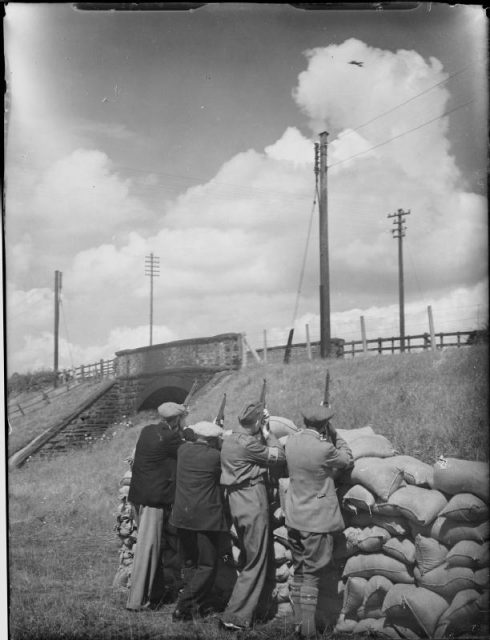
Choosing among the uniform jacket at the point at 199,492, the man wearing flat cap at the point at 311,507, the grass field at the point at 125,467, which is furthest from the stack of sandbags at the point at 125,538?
the man wearing flat cap at the point at 311,507

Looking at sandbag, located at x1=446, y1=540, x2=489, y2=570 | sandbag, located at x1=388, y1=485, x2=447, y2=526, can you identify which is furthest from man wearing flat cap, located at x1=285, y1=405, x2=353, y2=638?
sandbag, located at x1=446, y1=540, x2=489, y2=570

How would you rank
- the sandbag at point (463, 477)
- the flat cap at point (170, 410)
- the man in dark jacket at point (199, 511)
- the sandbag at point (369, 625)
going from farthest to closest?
the flat cap at point (170, 410) → the man in dark jacket at point (199, 511) → the sandbag at point (369, 625) → the sandbag at point (463, 477)

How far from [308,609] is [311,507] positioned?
2.35ft

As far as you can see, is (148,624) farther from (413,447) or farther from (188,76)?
→ (188,76)

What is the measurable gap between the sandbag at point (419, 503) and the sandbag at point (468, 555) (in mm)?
269

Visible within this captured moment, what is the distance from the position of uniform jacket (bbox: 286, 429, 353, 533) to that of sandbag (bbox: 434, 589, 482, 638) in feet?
2.98

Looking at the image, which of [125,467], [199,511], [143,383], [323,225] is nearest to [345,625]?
[199,511]

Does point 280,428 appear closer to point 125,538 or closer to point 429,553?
point 429,553

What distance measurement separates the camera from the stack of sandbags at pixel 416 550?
13.4ft

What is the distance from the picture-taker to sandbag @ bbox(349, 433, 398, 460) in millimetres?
4660

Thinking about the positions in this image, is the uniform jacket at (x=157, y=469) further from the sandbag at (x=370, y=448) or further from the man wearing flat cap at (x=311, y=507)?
the sandbag at (x=370, y=448)

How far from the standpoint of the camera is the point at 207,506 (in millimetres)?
4738

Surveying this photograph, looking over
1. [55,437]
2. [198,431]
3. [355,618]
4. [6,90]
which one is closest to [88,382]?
[55,437]

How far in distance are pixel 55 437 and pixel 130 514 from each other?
2963 mm
